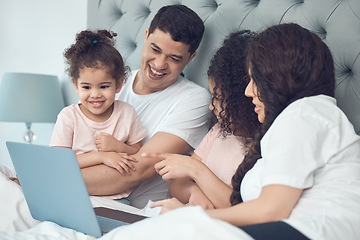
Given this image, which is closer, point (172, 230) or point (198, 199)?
point (172, 230)

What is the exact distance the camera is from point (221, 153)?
1.61 meters

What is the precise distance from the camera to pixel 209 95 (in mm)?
1882

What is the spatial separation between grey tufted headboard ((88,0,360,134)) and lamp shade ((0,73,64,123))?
0.58 m

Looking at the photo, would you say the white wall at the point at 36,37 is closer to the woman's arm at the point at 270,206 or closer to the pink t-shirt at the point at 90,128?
the pink t-shirt at the point at 90,128

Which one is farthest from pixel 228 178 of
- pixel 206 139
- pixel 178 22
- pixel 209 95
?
pixel 178 22

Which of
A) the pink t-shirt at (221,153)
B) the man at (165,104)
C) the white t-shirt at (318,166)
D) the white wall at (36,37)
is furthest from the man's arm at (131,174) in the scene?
the white wall at (36,37)

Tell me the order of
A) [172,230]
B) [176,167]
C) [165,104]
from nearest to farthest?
[172,230] → [176,167] → [165,104]

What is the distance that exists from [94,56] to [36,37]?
74.5 inches

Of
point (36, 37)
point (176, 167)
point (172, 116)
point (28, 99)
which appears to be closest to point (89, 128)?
point (172, 116)

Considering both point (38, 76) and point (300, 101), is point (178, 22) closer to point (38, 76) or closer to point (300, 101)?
point (300, 101)

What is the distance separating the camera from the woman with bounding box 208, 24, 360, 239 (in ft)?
3.07

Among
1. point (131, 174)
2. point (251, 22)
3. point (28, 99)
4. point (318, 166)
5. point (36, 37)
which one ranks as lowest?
point (28, 99)

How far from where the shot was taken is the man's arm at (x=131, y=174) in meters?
1.66

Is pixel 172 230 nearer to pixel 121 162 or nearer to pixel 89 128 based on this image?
pixel 121 162
